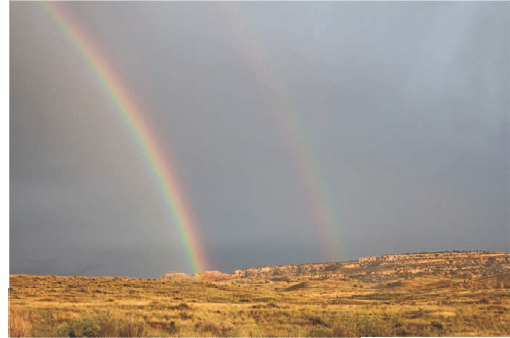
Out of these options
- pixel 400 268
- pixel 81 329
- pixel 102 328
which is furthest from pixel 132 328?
pixel 400 268

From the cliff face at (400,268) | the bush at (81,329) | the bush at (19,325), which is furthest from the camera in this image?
the cliff face at (400,268)

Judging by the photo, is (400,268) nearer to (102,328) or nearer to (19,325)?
(102,328)

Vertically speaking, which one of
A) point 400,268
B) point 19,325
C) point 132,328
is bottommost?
point 132,328

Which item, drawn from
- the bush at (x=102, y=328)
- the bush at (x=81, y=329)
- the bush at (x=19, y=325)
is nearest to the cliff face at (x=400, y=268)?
the bush at (x=102, y=328)

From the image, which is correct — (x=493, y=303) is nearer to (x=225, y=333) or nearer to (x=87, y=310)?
(x=225, y=333)

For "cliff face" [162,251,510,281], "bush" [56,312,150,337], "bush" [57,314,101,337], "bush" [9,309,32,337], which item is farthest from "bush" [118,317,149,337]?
"cliff face" [162,251,510,281]

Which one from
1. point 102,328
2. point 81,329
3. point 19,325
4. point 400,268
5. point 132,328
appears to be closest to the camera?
point 81,329

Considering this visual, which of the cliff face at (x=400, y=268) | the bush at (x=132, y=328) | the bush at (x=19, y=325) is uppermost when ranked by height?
the cliff face at (x=400, y=268)

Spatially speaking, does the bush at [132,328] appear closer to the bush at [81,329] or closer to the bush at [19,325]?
the bush at [81,329]

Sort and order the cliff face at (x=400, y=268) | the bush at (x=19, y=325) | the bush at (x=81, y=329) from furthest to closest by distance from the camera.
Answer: the cliff face at (x=400, y=268), the bush at (x=19, y=325), the bush at (x=81, y=329)

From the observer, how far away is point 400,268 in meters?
96.6

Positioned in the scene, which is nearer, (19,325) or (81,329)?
(81,329)

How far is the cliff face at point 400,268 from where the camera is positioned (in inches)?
3342

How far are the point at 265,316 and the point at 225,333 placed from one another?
20.5 ft
